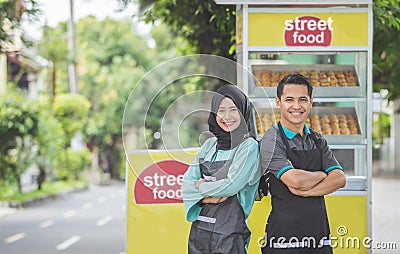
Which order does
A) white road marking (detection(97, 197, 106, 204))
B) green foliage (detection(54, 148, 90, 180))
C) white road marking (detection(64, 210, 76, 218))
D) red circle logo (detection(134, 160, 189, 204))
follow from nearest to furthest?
red circle logo (detection(134, 160, 189, 204))
white road marking (detection(64, 210, 76, 218))
white road marking (detection(97, 197, 106, 204))
green foliage (detection(54, 148, 90, 180))

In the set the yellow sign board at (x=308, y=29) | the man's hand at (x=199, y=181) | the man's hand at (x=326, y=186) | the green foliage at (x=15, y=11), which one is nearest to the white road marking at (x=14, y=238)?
the green foliage at (x=15, y=11)

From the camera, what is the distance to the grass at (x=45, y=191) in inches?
918

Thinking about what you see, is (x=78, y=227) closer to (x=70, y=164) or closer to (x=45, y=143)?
(x=45, y=143)

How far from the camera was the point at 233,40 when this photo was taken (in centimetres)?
1390

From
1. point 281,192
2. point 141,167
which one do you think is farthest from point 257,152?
point 141,167

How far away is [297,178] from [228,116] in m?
0.66

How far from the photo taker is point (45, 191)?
27.5 meters

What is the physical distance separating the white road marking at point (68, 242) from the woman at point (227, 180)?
7473 mm

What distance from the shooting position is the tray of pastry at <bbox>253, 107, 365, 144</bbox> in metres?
9.05

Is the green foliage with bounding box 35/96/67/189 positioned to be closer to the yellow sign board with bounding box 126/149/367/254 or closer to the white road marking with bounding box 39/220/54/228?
the white road marking with bounding box 39/220/54/228

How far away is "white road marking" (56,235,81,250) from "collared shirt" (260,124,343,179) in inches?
305

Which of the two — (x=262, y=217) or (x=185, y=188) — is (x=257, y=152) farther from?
(x=262, y=217)

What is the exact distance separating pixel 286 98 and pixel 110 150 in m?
40.8

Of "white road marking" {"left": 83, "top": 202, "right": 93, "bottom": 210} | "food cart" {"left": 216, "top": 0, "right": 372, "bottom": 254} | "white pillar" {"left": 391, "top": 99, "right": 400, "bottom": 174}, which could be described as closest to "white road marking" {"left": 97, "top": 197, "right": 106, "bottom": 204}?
"white road marking" {"left": 83, "top": 202, "right": 93, "bottom": 210}
